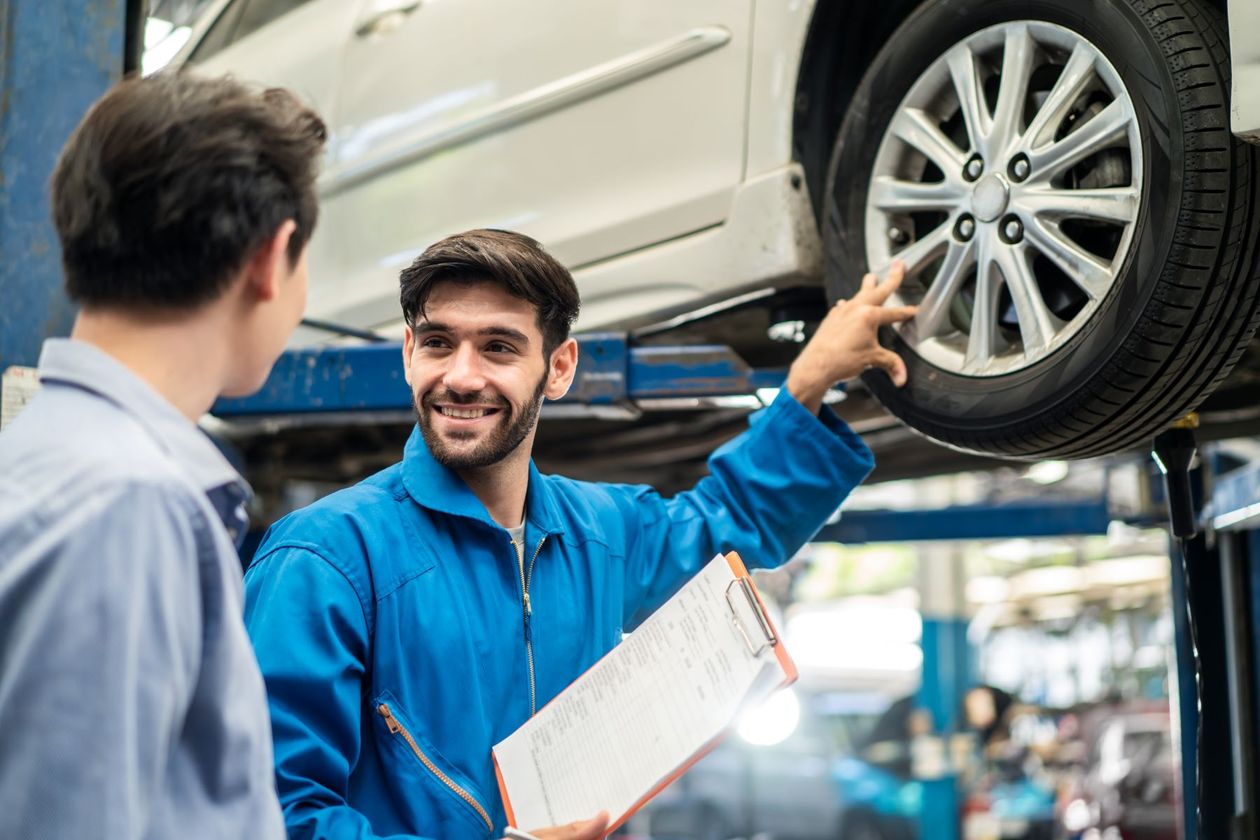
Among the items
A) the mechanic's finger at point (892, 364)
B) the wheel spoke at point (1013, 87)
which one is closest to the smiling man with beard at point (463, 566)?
the mechanic's finger at point (892, 364)

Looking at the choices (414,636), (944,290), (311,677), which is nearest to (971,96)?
(944,290)

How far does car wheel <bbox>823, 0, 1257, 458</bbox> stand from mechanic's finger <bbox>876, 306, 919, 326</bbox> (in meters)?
0.02

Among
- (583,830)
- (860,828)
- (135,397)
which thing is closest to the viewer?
(135,397)

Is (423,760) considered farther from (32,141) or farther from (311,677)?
(32,141)

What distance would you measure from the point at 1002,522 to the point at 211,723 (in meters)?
3.84

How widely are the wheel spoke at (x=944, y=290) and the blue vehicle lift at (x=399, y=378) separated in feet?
1.61

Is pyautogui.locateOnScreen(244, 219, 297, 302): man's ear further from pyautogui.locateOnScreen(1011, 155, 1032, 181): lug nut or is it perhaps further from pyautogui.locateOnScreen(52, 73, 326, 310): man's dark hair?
pyautogui.locateOnScreen(1011, 155, 1032, 181): lug nut

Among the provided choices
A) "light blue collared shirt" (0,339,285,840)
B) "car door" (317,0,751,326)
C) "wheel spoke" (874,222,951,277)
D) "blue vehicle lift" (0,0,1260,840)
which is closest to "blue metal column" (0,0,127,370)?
"blue vehicle lift" (0,0,1260,840)

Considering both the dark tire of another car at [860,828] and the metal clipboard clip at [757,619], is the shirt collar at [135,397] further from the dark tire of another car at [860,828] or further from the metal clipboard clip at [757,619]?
the dark tire of another car at [860,828]

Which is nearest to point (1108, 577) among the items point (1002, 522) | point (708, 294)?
point (1002, 522)

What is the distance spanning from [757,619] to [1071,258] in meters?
0.80

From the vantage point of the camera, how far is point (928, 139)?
2082 mm

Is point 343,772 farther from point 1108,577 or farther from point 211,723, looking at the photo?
point 1108,577

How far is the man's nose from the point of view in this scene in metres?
1.71
